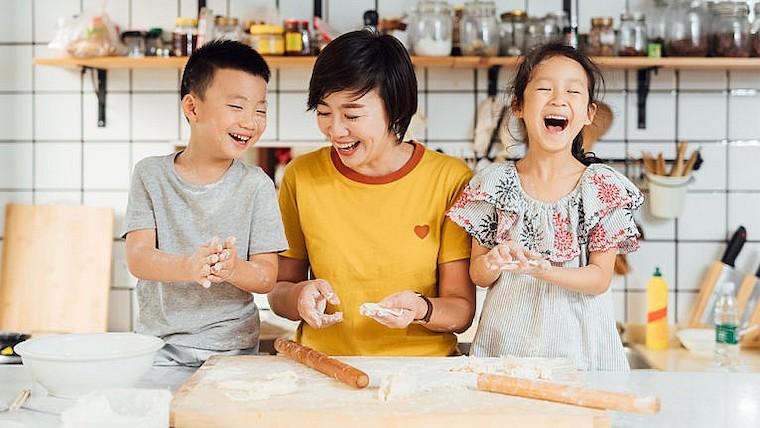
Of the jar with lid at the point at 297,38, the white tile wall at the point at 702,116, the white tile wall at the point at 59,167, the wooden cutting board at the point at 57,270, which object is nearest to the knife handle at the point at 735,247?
the white tile wall at the point at 702,116

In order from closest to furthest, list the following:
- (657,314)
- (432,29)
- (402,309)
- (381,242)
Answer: (402,309) < (381,242) < (432,29) < (657,314)

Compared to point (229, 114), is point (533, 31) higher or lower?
higher

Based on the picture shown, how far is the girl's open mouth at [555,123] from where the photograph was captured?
1458 millimetres

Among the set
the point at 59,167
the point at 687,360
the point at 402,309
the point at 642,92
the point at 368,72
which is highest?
the point at 642,92

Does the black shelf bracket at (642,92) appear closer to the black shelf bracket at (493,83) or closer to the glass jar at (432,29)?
the black shelf bracket at (493,83)

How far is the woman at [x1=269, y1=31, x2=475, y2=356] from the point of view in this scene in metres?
1.49

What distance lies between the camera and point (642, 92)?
108 inches

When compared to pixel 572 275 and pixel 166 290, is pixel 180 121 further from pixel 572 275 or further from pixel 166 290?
pixel 572 275

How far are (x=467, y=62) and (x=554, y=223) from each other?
3.90 ft

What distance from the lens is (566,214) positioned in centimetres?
147

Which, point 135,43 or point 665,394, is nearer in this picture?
point 665,394

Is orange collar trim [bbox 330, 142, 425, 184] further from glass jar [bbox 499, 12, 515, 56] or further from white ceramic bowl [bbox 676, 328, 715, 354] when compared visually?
white ceramic bowl [bbox 676, 328, 715, 354]

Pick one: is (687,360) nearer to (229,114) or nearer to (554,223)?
(554,223)

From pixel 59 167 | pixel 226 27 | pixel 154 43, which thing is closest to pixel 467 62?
pixel 226 27
